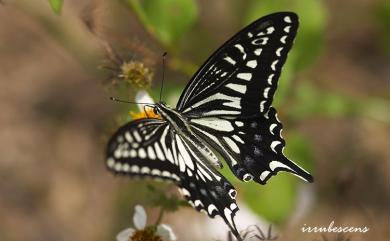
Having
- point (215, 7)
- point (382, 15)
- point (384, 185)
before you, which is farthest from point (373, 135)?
point (215, 7)

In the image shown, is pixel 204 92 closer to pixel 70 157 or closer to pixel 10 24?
pixel 70 157

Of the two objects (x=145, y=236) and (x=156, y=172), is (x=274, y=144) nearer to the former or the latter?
(x=156, y=172)

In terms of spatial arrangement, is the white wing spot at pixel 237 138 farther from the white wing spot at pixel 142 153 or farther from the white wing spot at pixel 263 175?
the white wing spot at pixel 142 153

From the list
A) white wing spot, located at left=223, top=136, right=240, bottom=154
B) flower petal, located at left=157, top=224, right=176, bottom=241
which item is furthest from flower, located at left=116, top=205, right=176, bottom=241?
white wing spot, located at left=223, top=136, right=240, bottom=154

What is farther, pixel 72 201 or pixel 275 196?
pixel 72 201

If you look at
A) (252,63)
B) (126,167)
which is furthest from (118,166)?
(252,63)

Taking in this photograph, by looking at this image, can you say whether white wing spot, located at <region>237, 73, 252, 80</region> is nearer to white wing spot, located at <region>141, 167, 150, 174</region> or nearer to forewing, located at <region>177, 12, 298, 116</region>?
forewing, located at <region>177, 12, 298, 116</region>

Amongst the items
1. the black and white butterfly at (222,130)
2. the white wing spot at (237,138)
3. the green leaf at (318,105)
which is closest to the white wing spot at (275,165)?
the black and white butterfly at (222,130)
